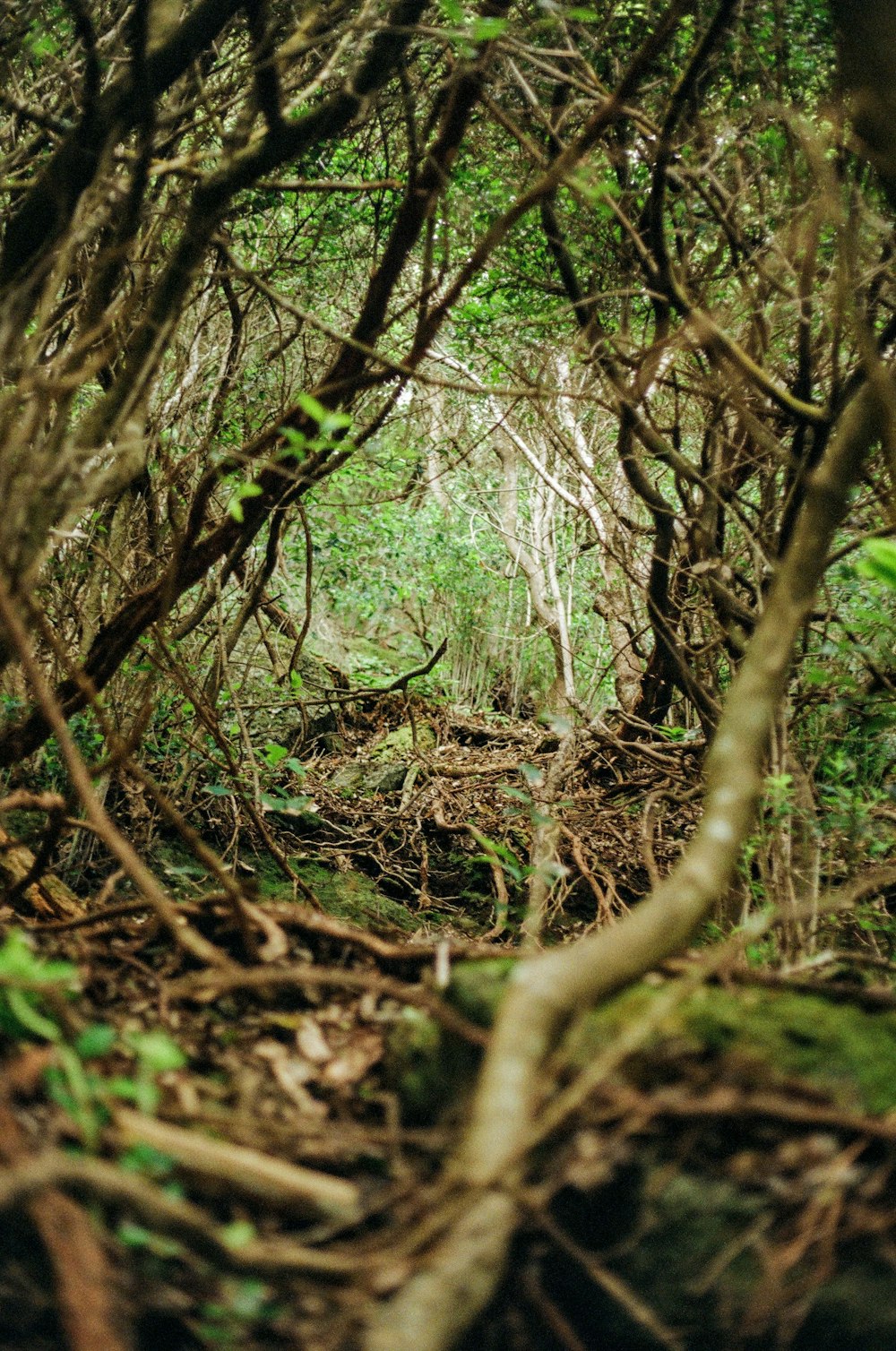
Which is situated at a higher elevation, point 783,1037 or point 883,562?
point 883,562

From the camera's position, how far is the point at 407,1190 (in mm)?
1233

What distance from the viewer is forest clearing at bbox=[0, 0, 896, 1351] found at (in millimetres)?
1234

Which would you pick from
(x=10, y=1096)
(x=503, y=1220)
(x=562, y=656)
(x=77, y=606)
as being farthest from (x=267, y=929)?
(x=562, y=656)

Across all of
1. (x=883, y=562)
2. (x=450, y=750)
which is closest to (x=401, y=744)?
(x=450, y=750)

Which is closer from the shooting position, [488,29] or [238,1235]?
[238,1235]

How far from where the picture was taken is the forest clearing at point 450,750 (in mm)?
1234

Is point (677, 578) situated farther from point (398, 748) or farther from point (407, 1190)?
point (407, 1190)

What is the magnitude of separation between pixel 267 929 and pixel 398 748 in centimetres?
511

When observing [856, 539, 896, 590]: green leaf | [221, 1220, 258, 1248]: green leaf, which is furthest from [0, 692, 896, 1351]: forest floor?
[856, 539, 896, 590]: green leaf

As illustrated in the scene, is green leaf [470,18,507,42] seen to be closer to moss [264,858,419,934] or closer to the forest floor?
the forest floor

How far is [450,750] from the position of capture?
7.42m

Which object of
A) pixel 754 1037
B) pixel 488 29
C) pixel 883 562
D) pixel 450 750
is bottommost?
pixel 754 1037

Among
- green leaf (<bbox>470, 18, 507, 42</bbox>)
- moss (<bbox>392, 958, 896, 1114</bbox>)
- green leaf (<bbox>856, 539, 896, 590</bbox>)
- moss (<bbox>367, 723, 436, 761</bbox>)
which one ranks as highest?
green leaf (<bbox>470, 18, 507, 42</bbox>)

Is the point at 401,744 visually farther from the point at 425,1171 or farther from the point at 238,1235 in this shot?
the point at 238,1235
